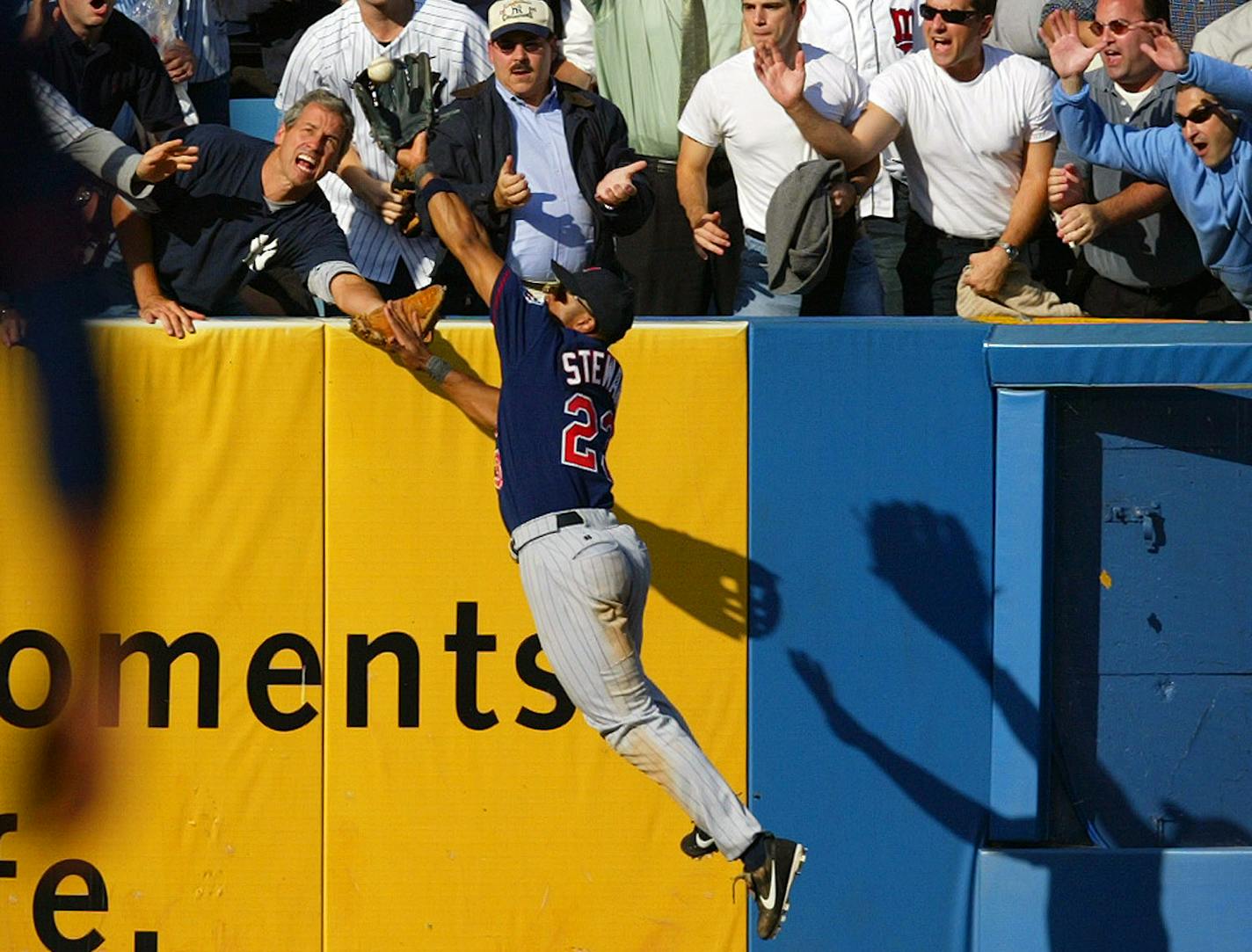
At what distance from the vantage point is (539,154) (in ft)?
22.0

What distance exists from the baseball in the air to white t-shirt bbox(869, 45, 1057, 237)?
1769 mm

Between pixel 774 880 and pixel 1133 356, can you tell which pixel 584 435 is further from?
pixel 1133 356

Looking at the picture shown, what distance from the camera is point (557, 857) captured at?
6.10 m

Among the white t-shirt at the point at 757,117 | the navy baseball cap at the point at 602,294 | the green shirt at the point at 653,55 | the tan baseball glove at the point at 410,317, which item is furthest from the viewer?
the green shirt at the point at 653,55

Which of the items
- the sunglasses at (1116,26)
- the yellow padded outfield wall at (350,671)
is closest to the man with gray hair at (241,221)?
the yellow padded outfield wall at (350,671)

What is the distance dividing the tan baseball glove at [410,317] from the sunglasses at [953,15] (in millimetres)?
2204

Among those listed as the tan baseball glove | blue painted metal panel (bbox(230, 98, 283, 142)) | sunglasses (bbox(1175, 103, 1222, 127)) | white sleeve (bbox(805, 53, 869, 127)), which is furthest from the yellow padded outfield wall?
blue painted metal panel (bbox(230, 98, 283, 142))

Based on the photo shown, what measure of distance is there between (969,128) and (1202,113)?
836mm

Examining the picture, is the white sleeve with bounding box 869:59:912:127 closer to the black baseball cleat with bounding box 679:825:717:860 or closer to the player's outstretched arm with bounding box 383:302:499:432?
the player's outstretched arm with bounding box 383:302:499:432

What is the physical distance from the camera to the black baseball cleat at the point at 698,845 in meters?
5.64

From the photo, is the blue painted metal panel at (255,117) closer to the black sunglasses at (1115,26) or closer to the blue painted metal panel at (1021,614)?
the black sunglasses at (1115,26)

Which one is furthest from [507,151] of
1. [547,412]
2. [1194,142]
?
[1194,142]

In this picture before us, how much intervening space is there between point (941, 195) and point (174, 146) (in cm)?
277

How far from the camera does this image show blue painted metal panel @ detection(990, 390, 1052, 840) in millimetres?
6074
